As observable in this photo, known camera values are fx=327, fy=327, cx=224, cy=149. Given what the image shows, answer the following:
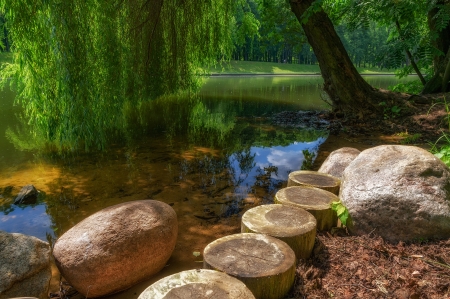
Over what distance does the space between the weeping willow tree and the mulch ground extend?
13.8 ft

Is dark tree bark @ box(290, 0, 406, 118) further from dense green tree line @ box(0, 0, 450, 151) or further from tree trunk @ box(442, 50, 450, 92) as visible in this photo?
tree trunk @ box(442, 50, 450, 92)

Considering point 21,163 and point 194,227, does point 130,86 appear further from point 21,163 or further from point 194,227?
point 194,227

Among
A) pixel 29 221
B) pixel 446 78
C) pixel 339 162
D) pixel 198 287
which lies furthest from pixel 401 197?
pixel 446 78

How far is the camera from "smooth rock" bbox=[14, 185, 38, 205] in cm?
418

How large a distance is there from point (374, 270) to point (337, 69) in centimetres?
746

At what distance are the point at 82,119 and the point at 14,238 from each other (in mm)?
3014

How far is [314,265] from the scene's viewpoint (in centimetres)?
254

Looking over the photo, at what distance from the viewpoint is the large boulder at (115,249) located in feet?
8.61

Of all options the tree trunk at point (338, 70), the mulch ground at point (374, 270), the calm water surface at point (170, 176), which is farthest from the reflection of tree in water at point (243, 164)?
the tree trunk at point (338, 70)

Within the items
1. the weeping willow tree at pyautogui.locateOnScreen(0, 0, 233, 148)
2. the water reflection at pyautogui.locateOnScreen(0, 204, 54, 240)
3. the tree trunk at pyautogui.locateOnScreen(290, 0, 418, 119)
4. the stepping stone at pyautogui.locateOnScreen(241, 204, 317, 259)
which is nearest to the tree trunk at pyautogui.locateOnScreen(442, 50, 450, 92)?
the tree trunk at pyautogui.locateOnScreen(290, 0, 418, 119)

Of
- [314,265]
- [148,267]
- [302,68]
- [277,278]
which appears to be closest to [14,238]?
[148,267]

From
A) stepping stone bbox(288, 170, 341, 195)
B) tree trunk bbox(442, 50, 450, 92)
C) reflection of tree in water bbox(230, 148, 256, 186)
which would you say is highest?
tree trunk bbox(442, 50, 450, 92)

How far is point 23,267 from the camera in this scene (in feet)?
7.91

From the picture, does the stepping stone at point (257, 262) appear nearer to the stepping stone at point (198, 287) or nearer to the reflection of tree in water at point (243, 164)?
the stepping stone at point (198, 287)
